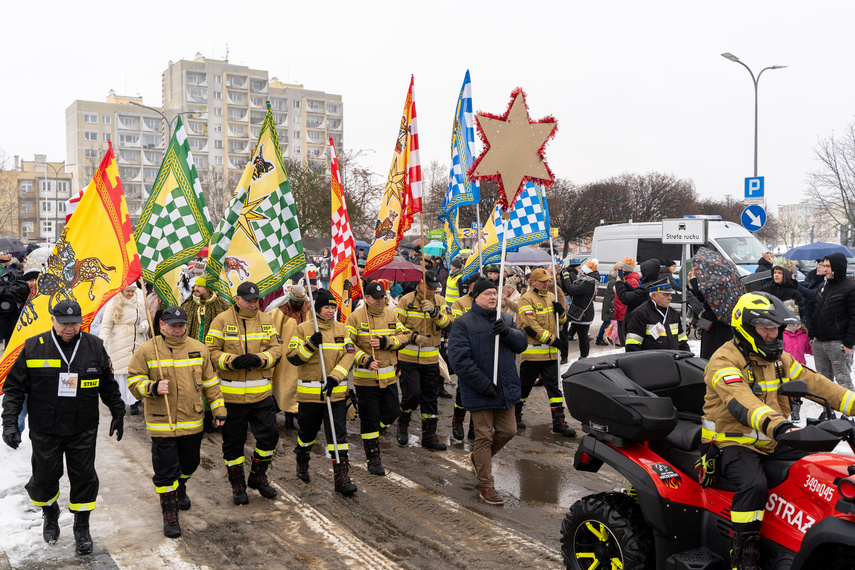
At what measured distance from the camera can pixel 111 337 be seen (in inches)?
370

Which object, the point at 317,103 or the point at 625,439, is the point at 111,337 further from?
the point at 317,103

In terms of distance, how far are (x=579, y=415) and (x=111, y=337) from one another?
7.05 metres

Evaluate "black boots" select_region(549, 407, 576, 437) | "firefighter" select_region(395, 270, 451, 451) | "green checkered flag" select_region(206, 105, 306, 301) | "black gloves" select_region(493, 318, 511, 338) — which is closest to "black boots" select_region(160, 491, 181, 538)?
"green checkered flag" select_region(206, 105, 306, 301)

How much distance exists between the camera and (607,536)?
441 cm

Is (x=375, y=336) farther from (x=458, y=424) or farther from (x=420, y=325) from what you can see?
(x=458, y=424)

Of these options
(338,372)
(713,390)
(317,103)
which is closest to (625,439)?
(713,390)

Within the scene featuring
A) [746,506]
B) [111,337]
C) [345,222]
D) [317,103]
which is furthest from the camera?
[317,103]

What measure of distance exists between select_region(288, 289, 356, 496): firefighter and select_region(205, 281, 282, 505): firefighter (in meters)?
0.37

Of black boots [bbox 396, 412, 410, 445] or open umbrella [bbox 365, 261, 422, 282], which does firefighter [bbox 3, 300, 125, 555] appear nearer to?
black boots [bbox 396, 412, 410, 445]

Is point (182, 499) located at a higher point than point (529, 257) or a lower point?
lower

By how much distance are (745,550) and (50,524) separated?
507 cm

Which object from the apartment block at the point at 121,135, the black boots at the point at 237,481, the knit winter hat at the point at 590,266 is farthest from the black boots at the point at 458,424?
the apartment block at the point at 121,135

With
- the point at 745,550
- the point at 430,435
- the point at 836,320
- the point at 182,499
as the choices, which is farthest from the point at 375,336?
the point at 836,320

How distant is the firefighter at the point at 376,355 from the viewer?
7637mm
